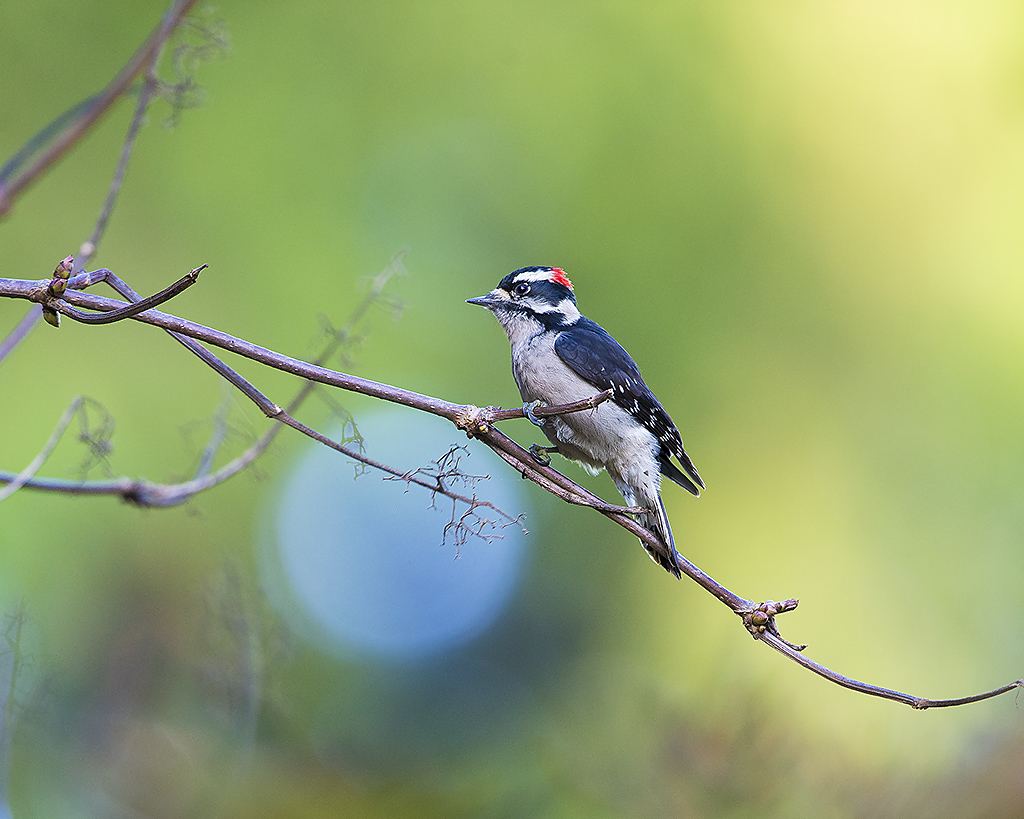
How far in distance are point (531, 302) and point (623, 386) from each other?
0.45 metres

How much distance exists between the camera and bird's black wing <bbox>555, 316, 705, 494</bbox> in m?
2.43

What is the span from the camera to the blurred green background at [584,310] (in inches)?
171

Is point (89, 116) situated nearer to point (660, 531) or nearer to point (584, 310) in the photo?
point (660, 531)

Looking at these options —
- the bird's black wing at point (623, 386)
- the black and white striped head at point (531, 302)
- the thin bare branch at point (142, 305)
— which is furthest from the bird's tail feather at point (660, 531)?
the thin bare branch at point (142, 305)

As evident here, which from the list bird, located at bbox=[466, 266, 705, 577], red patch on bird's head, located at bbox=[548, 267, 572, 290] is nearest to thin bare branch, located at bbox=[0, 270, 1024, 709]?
bird, located at bbox=[466, 266, 705, 577]

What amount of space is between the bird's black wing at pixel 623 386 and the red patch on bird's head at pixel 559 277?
0.33 metres

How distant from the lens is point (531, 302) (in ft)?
8.86

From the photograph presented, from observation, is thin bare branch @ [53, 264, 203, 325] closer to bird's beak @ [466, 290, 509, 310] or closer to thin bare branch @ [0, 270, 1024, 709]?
thin bare branch @ [0, 270, 1024, 709]

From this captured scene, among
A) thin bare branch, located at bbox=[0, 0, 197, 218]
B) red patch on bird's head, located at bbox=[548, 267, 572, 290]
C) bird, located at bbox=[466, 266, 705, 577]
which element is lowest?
thin bare branch, located at bbox=[0, 0, 197, 218]

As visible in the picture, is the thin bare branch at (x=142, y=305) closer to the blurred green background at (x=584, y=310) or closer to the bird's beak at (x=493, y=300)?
the bird's beak at (x=493, y=300)

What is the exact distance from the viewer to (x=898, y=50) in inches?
211

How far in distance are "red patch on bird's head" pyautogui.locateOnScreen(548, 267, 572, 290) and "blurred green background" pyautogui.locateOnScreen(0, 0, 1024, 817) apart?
1.87 metres

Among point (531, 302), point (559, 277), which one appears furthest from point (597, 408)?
point (559, 277)

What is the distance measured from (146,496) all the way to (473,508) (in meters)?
0.62
